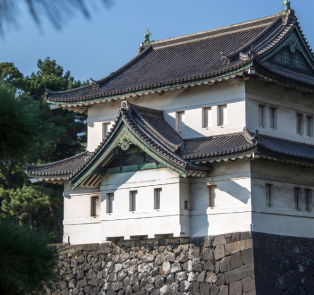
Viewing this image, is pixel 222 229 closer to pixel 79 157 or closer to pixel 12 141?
pixel 79 157

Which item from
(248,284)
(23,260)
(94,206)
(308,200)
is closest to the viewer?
(23,260)

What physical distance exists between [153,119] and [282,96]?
491 cm

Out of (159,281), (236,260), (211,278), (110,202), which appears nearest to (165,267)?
(159,281)

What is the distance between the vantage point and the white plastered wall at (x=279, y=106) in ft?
67.2

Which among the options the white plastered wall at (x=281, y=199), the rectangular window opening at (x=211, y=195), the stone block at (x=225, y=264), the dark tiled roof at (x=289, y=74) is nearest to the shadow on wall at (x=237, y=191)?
the white plastered wall at (x=281, y=199)

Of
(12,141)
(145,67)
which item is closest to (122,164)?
(145,67)

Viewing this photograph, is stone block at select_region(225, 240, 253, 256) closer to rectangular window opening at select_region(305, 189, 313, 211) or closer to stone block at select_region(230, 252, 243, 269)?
stone block at select_region(230, 252, 243, 269)

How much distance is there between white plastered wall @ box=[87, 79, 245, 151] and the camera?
20.4 metres

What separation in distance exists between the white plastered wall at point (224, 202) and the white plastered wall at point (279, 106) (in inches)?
76.0

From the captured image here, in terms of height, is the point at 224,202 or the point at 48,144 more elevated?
the point at 48,144

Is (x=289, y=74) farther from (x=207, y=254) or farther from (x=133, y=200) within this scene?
(x=133, y=200)

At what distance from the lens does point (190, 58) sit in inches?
920

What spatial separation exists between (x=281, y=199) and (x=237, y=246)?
8.28 feet

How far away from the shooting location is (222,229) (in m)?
19.3
